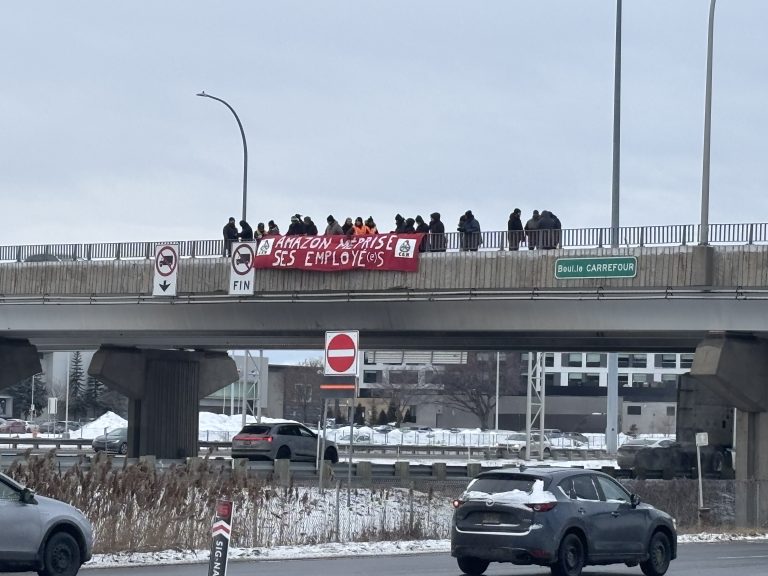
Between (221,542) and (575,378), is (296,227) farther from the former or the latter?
(575,378)

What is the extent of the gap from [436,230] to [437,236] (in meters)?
0.33

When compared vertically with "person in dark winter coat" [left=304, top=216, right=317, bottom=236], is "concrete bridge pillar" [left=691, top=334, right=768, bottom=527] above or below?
below

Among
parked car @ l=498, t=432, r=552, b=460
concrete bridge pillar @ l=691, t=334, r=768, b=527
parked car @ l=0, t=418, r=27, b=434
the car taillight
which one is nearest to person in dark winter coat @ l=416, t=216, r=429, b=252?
concrete bridge pillar @ l=691, t=334, r=768, b=527

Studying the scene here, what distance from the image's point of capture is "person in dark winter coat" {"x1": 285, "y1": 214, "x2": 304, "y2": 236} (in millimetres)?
40031

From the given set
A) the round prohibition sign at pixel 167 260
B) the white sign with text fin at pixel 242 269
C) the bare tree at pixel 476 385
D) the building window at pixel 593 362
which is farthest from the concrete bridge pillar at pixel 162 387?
the building window at pixel 593 362

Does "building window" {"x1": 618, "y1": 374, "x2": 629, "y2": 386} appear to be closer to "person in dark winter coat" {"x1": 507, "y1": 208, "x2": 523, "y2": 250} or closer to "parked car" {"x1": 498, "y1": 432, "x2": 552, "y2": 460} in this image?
"parked car" {"x1": 498, "y1": 432, "x2": 552, "y2": 460}

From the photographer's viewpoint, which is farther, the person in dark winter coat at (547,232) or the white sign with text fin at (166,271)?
the white sign with text fin at (166,271)

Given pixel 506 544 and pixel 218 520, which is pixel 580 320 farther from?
pixel 218 520

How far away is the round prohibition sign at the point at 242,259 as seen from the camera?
39.9m

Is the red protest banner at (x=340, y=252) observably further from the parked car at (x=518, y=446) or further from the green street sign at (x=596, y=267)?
the parked car at (x=518, y=446)

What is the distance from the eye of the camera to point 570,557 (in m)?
18.1

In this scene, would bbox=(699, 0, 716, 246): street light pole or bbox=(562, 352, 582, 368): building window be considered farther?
bbox=(562, 352, 582, 368): building window

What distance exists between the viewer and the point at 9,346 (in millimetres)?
49812

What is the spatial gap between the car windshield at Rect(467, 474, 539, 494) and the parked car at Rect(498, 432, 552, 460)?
46.2 m
